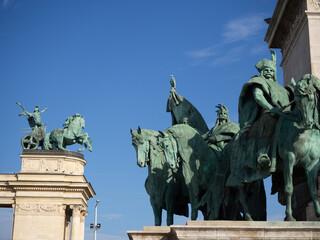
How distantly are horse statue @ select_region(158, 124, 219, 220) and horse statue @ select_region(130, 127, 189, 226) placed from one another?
2.31 ft

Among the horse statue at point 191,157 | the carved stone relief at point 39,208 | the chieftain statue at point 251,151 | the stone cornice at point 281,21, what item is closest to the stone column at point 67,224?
the carved stone relief at point 39,208

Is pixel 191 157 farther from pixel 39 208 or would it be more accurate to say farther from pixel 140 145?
pixel 39 208

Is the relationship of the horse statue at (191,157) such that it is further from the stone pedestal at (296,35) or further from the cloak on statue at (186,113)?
the stone pedestal at (296,35)

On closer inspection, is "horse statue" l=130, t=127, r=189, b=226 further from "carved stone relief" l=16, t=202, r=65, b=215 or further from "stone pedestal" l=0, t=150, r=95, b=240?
"carved stone relief" l=16, t=202, r=65, b=215

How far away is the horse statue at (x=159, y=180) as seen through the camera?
523 inches

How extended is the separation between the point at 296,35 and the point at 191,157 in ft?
13.2

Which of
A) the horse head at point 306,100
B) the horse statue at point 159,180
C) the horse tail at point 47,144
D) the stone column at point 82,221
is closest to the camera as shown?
the horse head at point 306,100

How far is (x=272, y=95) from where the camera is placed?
11.7 metres

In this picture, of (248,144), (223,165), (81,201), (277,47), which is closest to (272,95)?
(248,144)

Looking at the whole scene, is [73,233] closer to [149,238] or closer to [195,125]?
[195,125]

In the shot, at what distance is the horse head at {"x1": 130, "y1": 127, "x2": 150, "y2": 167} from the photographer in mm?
13094

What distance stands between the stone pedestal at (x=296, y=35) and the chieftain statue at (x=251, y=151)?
3.23ft

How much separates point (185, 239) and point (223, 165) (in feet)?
9.27

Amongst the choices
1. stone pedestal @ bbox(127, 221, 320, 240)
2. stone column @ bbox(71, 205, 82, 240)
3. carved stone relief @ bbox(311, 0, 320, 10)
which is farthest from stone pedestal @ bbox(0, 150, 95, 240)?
stone pedestal @ bbox(127, 221, 320, 240)
